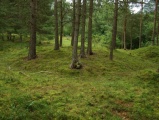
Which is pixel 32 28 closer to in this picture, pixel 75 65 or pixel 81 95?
pixel 75 65

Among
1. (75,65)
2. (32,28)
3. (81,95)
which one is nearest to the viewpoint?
(81,95)

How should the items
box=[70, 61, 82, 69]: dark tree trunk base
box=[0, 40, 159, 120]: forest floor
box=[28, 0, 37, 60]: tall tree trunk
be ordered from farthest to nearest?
box=[28, 0, 37, 60]: tall tree trunk, box=[70, 61, 82, 69]: dark tree trunk base, box=[0, 40, 159, 120]: forest floor

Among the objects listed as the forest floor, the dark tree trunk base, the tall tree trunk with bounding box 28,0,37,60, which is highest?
the tall tree trunk with bounding box 28,0,37,60

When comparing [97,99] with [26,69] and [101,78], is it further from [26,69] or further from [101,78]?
[26,69]

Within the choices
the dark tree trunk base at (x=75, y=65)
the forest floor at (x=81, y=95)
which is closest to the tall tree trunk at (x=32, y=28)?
the forest floor at (x=81, y=95)

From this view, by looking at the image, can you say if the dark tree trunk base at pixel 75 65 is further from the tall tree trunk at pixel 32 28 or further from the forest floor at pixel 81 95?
the tall tree trunk at pixel 32 28

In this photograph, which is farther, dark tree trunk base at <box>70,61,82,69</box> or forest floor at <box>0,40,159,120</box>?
dark tree trunk base at <box>70,61,82,69</box>

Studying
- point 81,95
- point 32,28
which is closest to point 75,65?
point 81,95

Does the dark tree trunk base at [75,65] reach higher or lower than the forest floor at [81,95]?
higher

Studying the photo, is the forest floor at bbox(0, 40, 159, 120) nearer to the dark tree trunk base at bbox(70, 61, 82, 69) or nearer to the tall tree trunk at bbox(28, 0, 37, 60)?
the dark tree trunk base at bbox(70, 61, 82, 69)

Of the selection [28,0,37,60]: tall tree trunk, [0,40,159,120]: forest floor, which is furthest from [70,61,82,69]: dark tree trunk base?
[28,0,37,60]: tall tree trunk

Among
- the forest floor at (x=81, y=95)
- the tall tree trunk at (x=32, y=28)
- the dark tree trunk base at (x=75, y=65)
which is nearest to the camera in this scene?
the forest floor at (x=81, y=95)

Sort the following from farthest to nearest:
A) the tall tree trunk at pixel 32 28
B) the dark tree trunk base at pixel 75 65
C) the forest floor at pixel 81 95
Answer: the tall tree trunk at pixel 32 28, the dark tree trunk base at pixel 75 65, the forest floor at pixel 81 95

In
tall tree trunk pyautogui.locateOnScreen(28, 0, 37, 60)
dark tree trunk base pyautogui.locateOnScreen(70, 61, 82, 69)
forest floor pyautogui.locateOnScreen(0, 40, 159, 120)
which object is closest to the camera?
forest floor pyautogui.locateOnScreen(0, 40, 159, 120)
